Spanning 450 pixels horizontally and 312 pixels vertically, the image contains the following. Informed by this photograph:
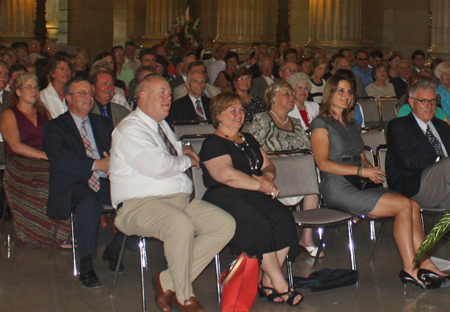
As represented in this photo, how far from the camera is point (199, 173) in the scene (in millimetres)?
5059

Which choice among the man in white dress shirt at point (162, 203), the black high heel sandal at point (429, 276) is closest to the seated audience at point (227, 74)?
the man in white dress shirt at point (162, 203)

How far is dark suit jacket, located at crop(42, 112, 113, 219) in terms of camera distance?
16.8 feet

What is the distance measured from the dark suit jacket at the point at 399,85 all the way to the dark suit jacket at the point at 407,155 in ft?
17.0

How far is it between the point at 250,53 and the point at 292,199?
7.90m

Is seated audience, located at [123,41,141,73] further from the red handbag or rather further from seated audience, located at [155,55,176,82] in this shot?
the red handbag

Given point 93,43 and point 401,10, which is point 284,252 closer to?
point 401,10

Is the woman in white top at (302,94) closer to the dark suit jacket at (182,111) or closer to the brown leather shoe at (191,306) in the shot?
the dark suit jacket at (182,111)

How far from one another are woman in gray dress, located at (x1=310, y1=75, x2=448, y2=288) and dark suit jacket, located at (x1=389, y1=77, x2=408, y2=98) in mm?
5325

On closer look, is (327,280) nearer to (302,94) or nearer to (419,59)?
(302,94)

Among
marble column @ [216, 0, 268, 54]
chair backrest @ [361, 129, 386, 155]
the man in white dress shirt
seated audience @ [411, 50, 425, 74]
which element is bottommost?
the man in white dress shirt

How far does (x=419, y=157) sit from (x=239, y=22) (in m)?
11.4

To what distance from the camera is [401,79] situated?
10.9 metres

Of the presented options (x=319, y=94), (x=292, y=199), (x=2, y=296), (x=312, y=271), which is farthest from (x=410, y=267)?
(x=319, y=94)

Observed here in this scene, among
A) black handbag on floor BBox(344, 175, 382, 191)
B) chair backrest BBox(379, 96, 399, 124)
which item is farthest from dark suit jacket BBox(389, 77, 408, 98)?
black handbag on floor BBox(344, 175, 382, 191)
